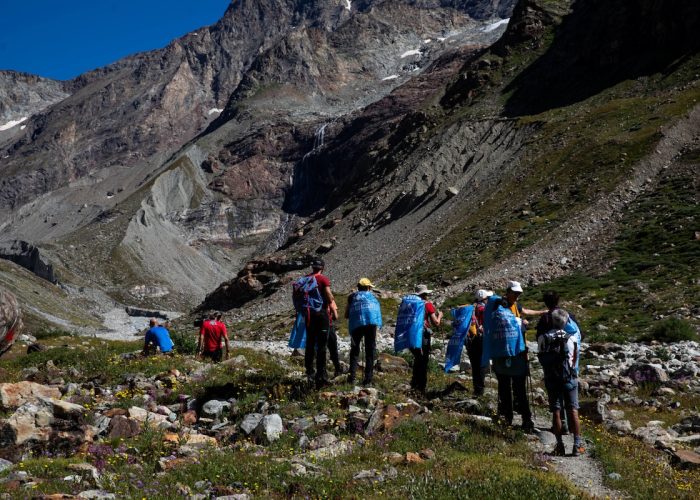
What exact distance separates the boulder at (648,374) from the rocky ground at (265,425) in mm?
32

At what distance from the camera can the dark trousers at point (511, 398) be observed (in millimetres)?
10711

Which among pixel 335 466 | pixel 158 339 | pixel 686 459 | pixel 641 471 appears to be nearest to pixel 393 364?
pixel 158 339

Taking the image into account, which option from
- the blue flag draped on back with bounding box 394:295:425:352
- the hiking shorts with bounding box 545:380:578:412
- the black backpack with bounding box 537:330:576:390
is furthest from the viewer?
the blue flag draped on back with bounding box 394:295:425:352

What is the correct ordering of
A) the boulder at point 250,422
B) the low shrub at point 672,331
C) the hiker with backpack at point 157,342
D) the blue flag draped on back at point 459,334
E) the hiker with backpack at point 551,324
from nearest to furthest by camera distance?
the boulder at point 250,422 → the hiker with backpack at point 551,324 → the blue flag draped on back at point 459,334 → the hiker with backpack at point 157,342 → the low shrub at point 672,331

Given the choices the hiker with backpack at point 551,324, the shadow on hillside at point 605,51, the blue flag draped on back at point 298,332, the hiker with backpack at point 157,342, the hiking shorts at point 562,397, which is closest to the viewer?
the hiking shorts at point 562,397

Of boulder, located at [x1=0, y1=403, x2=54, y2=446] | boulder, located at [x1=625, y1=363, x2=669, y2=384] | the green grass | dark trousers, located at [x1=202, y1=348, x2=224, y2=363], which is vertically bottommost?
the green grass

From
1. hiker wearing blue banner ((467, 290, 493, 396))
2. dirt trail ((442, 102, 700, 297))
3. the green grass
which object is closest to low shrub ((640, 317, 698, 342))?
hiker wearing blue banner ((467, 290, 493, 396))

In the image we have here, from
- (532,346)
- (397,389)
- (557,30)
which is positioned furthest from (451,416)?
(557,30)

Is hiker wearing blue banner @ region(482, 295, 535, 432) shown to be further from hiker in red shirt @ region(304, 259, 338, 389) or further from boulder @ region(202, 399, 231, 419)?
boulder @ region(202, 399, 231, 419)

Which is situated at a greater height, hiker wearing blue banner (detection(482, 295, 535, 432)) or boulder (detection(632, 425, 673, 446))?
hiker wearing blue banner (detection(482, 295, 535, 432))

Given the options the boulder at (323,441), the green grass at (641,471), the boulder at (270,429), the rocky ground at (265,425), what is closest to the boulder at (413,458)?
the rocky ground at (265,425)

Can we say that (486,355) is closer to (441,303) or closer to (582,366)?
(582,366)

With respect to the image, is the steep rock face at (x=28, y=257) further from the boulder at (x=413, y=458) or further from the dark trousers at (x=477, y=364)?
the boulder at (x=413, y=458)

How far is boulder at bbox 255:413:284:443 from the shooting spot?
937 centimetres
